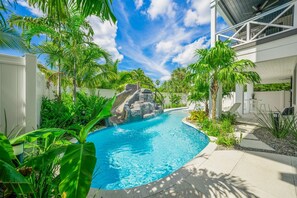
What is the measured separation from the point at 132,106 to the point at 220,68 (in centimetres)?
800

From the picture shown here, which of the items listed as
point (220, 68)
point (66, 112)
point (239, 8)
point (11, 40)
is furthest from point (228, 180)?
point (239, 8)

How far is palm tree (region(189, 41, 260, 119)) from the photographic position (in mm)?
6573

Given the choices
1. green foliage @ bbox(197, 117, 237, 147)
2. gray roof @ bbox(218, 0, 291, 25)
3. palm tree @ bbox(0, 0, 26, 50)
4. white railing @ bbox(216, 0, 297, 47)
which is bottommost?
green foliage @ bbox(197, 117, 237, 147)

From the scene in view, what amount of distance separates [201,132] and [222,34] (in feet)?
18.7

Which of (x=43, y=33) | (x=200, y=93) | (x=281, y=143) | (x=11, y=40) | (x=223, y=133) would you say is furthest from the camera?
(x=200, y=93)

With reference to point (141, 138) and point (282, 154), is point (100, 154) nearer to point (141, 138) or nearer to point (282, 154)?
point (141, 138)

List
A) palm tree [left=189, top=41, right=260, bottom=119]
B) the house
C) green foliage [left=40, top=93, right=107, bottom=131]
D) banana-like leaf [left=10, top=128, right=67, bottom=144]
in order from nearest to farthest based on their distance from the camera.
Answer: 1. banana-like leaf [left=10, top=128, right=67, bottom=144]
2. the house
3. green foliage [left=40, top=93, right=107, bottom=131]
4. palm tree [left=189, top=41, right=260, bottom=119]

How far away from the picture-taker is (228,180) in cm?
276

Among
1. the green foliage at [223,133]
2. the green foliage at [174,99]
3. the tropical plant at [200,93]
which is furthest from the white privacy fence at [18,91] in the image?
the green foliage at [174,99]

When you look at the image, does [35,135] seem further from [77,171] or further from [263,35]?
[263,35]

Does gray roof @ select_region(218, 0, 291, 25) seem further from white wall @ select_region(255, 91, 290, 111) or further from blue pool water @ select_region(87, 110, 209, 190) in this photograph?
blue pool water @ select_region(87, 110, 209, 190)

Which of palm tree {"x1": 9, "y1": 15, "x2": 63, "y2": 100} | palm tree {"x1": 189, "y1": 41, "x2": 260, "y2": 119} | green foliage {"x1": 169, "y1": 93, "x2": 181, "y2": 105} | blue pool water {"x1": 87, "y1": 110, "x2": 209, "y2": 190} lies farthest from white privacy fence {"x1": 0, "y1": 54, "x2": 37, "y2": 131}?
green foliage {"x1": 169, "y1": 93, "x2": 181, "y2": 105}

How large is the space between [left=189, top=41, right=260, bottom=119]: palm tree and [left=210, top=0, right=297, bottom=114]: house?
0.64 metres

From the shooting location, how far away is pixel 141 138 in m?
7.13
